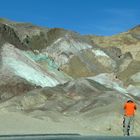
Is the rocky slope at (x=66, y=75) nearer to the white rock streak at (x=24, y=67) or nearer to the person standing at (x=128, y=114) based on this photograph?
the white rock streak at (x=24, y=67)

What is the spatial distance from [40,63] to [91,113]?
3608cm

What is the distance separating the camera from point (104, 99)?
49.4 metres

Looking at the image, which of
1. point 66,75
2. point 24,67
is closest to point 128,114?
point 24,67

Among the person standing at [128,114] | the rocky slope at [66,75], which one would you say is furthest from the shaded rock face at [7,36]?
the person standing at [128,114]

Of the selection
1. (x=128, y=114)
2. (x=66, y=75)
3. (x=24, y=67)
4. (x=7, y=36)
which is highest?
(x=7, y=36)

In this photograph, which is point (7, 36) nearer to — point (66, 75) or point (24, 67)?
point (66, 75)

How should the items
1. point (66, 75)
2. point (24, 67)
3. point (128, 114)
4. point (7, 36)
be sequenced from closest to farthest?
point (128, 114)
point (24, 67)
point (66, 75)
point (7, 36)

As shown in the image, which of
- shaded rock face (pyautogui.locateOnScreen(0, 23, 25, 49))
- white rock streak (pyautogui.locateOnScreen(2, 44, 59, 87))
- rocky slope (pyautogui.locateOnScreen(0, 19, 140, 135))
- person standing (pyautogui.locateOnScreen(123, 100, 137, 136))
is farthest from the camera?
shaded rock face (pyautogui.locateOnScreen(0, 23, 25, 49))

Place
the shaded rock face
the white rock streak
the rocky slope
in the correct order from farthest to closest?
the shaded rock face → the white rock streak → the rocky slope

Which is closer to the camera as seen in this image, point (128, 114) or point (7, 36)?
point (128, 114)

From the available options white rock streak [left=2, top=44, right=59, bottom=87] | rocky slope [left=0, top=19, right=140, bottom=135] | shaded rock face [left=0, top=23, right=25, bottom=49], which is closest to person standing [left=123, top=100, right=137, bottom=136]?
rocky slope [left=0, top=19, right=140, bottom=135]

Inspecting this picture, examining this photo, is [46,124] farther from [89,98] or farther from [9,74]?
[9,74]

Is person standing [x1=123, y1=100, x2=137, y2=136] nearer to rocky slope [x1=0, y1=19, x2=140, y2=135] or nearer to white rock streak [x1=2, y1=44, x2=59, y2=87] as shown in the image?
rocky slope [x1=0, y1=19, x2=140, y2=135]

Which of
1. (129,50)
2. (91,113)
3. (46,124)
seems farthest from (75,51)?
(46,124)
